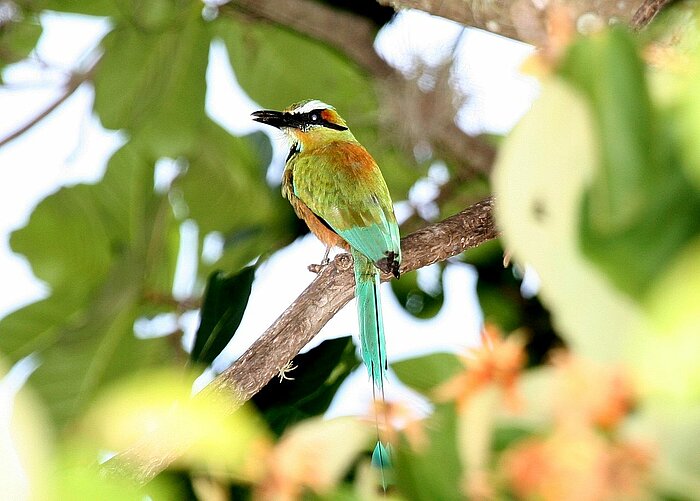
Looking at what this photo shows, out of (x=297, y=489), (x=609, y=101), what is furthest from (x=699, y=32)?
(x=297, y=489)

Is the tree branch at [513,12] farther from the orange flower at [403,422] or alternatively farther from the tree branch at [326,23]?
the orange flower at [403,422]

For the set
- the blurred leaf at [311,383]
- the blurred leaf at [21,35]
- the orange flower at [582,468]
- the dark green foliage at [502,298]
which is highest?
the orange flower at [582,468]

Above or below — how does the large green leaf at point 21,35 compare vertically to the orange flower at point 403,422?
below

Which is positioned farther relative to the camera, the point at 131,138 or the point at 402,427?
the point at 131,138

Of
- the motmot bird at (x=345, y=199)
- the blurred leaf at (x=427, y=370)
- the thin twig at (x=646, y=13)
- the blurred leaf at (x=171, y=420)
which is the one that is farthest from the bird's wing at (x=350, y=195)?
the blurred leaf at (x=171, y=420)

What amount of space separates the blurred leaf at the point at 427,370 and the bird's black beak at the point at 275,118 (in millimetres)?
1672

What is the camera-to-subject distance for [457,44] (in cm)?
262

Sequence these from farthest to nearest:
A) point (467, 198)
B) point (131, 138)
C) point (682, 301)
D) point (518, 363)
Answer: point (467, 198), point (131, 138), point (518, 363), point (682, 301)

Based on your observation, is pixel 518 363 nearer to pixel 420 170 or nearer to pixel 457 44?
pixel 457 44

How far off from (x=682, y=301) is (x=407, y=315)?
226 centimetres

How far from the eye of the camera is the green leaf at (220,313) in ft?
4.37

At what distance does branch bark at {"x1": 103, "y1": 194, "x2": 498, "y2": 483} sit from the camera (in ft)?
3.39

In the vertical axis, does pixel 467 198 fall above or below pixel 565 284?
below

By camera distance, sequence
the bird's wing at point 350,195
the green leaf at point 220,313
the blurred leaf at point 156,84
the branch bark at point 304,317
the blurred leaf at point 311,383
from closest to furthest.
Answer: the branch bark at point 304,317 → the green leaf at point 220,313 → the blurred leaf at point 311,383 → the bird's wing at point 350,195 → the blurred leaf at point 156,84
